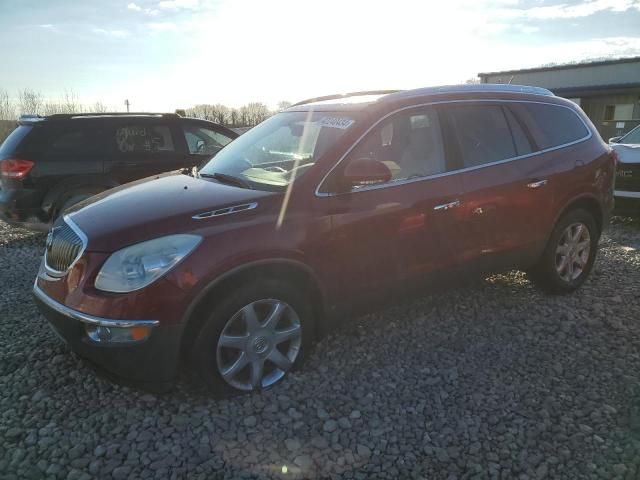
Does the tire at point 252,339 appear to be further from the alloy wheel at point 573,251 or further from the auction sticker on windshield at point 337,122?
the alloy wheel at point 573,251

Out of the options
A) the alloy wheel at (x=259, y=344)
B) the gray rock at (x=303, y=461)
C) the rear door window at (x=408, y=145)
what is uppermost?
the rear door window at (x=408, y=145)

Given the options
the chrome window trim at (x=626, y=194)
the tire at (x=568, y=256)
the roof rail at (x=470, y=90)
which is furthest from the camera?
the chrome window trim at (x=626, y=194)

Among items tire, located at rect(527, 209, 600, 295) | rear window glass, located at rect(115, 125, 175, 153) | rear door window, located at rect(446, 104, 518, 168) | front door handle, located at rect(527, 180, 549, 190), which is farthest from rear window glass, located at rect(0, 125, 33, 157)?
tire, located at rect(527, 209, 600, 295)

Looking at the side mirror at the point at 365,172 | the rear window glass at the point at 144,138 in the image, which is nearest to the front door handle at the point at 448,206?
the side mirror at the point at 365,172

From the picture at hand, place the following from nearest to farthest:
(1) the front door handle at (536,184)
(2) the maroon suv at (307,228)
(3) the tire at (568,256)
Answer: (2) the maroon suv at (307,228) < (1) the front door handle at (536,184) < (3) the tire at (568,256)

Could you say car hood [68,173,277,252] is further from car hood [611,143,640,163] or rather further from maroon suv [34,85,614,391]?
car hood [611,143,640,163]

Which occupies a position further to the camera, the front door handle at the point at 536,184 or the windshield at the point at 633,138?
the windshield at the point at 633,138

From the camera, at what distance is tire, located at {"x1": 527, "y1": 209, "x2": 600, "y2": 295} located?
15.1ft

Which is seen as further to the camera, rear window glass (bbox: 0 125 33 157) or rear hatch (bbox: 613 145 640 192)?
rear hatch (bbox: 613 145 640 192)

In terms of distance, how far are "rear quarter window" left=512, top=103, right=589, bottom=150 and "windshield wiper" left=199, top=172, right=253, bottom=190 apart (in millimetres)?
2474

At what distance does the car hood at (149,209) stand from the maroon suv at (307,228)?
1 cm

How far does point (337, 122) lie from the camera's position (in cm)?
365

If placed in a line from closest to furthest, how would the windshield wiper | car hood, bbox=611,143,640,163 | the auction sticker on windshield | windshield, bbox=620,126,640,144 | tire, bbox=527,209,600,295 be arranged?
1. the windshield wiper
2. the auction sticker on windshield
3. tire, bbox=527,209,600,295
4. car hood, bbox=611,143,640,163
5. windshield, bbox=620,126,640,144

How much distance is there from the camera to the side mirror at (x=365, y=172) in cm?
328
